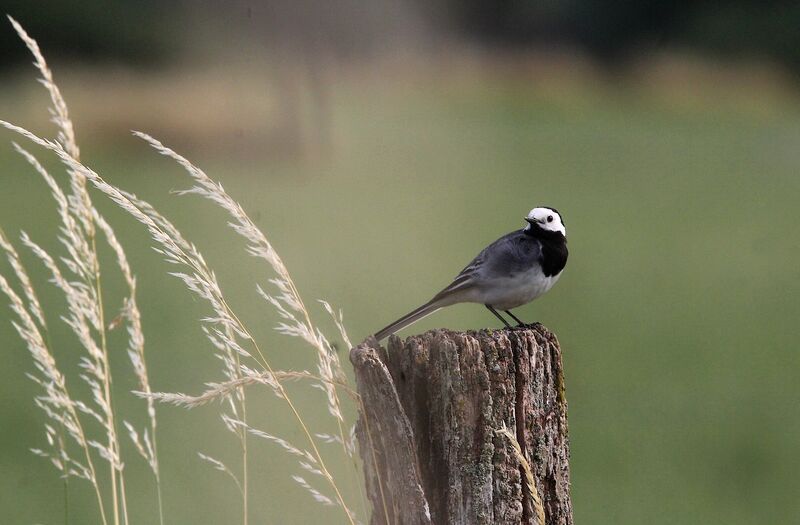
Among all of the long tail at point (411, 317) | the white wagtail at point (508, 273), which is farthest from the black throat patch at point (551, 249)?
the long tail at point (411, 317)

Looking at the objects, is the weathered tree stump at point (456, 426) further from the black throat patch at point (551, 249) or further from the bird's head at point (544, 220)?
the bird's head at point (544, 220)

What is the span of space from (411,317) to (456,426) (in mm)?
609

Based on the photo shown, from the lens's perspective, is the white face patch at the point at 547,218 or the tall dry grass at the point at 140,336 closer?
the tall dry grass at the point at 140,336

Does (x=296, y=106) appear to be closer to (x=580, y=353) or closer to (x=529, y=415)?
(x=580, y=353)

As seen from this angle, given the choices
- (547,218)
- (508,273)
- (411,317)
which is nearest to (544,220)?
(547,218)

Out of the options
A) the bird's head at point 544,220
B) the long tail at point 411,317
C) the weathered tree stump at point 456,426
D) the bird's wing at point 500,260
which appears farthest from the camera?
the bird's head at point 544,220

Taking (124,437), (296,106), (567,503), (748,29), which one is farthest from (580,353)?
(748,29)

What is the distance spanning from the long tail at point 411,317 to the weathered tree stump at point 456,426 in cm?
36

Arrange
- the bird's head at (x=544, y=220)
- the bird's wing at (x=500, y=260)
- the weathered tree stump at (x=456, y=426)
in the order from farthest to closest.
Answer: the bird's head at (x=544, y=220) < the bird's wing at (x=500, y=260) < the weathered tree stump at (x=456, y=426)

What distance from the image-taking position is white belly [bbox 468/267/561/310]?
6.98 feet

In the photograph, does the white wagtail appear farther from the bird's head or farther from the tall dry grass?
the tall dry grass

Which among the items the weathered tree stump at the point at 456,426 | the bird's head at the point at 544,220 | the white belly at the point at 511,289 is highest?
the bird's head at the point at 544,220

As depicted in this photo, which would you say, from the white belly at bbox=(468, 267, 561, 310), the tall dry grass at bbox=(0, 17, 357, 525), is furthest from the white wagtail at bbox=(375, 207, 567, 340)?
the tall dry grass at bbox=(0, 17, 357, 525)

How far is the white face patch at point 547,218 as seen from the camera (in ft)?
7.54
